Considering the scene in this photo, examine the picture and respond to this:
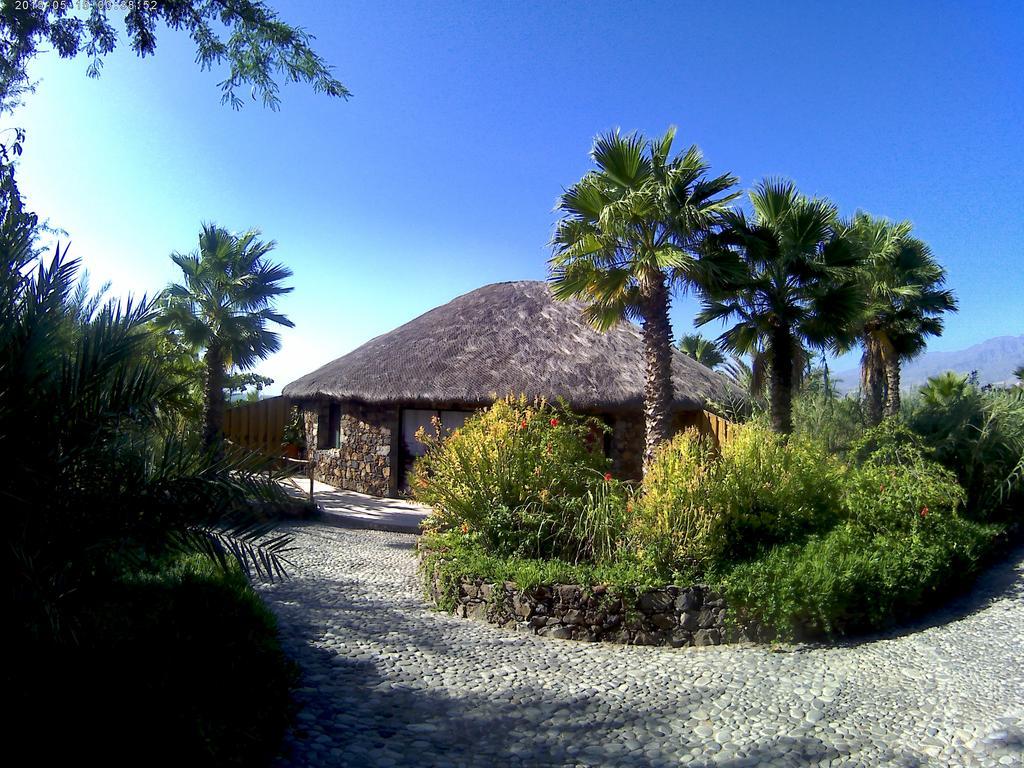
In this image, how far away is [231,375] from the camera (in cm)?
2191

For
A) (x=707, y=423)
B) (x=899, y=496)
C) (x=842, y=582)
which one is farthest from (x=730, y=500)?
(x=707, y=423)

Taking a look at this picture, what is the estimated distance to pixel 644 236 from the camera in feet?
37.2

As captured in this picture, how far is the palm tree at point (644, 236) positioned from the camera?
10922 mm

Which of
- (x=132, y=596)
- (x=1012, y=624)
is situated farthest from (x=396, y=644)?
(x=1012, y=624)

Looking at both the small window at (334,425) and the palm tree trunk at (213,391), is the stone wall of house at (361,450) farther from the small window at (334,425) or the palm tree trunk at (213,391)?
the palm tree trunk at (213,391)

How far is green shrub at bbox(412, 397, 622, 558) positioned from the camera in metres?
7.89

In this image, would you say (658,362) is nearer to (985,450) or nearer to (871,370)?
(985,450)

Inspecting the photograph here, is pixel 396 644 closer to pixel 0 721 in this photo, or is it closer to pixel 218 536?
pixel 218 536

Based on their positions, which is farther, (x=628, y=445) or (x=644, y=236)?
(x=628, y=445)

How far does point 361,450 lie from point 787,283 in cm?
995

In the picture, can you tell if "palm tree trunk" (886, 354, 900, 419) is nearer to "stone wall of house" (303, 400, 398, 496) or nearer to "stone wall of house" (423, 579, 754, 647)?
"stone wall of house" (303, 400, 398, 496)

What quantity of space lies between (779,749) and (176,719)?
3447 millimetres

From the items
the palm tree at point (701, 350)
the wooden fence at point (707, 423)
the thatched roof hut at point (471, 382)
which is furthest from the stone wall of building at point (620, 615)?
the palm tree at point (701, 350)

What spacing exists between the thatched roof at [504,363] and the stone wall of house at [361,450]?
623 millimetres
